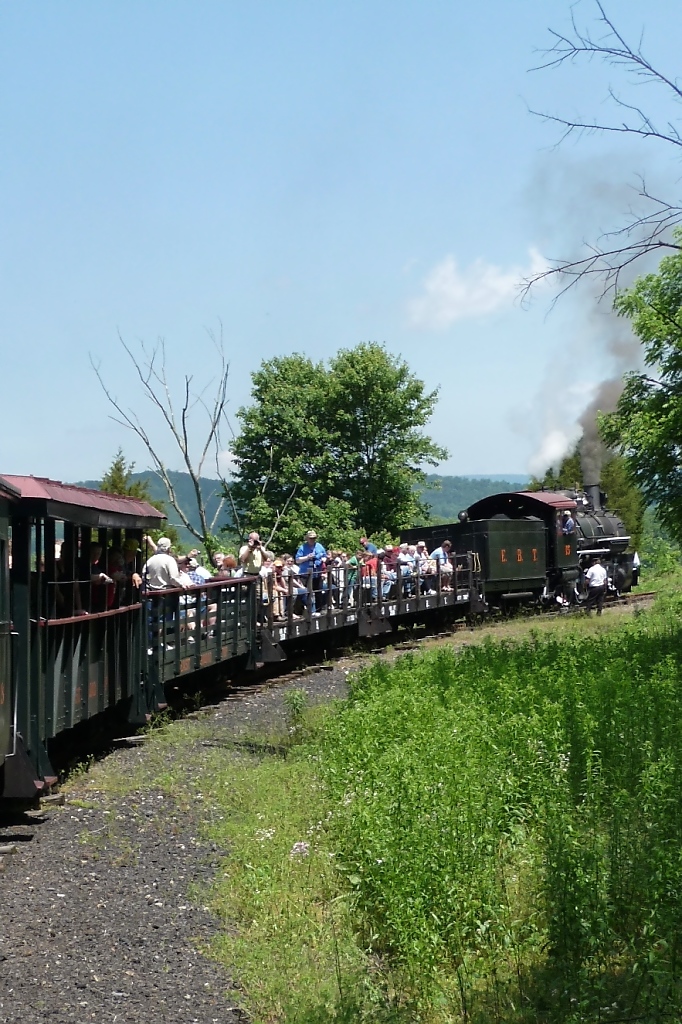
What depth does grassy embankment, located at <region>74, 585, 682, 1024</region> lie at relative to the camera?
5.62 meters

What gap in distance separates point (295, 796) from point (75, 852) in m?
2.05

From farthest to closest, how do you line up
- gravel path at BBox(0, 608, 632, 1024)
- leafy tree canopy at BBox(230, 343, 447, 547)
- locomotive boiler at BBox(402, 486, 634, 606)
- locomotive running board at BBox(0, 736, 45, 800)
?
leafy tree canopy at BBox(230, 343, 447, 547), locomotive boiler at BBox(402, 486, 634, 606), locomotive running board at BBox(0, 736, 45, 800), gravel path at BBox(0, 608, 632, 1024)

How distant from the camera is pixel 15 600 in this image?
8453 mm

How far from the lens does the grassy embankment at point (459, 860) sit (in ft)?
18.5

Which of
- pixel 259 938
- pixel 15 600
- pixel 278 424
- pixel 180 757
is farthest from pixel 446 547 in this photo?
pixel 278 424

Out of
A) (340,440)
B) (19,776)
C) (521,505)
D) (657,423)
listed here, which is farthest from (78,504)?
(340,440)

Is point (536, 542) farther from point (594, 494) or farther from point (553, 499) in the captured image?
point (594, 494)

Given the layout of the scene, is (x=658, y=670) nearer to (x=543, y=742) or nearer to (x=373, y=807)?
(x=543, y=742)

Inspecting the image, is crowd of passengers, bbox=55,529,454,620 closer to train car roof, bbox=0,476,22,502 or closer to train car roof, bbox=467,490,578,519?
train car roof, bbox=0,476,22,502

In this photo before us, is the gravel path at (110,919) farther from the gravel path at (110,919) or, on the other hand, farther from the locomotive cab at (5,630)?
the locomotive cab at (5,630)

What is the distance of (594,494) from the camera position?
34344 mm

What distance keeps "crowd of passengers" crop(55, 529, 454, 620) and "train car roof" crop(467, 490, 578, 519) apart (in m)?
3.80

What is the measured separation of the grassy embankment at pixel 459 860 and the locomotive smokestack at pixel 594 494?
74.3 ft

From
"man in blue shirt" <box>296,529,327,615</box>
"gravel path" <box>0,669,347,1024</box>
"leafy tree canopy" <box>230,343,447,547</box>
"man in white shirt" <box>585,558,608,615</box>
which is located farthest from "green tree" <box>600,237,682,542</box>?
"leafy tree canopy" <box>230,343,447,547</box>
